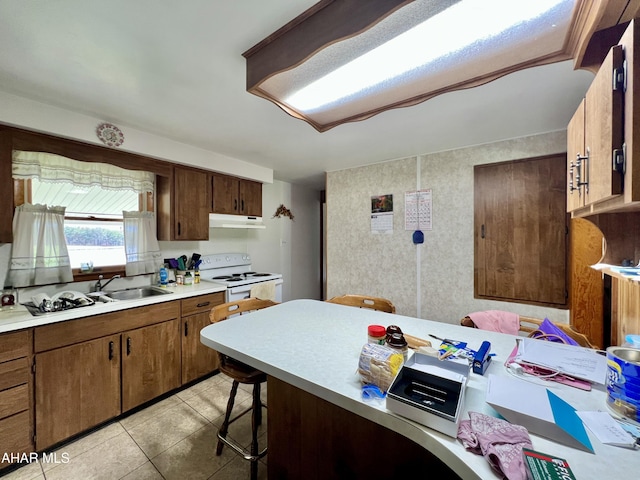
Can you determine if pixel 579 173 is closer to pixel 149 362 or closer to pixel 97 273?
pixel 149 362

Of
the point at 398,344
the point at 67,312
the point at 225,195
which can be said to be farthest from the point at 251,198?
the point at 398,344

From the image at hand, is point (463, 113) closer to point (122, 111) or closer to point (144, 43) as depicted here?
point (144, 43)

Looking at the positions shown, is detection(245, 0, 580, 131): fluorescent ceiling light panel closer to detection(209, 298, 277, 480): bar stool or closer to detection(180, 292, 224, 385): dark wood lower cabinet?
detection(209, 298, 277, 480): bar stool

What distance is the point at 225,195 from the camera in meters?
3.10

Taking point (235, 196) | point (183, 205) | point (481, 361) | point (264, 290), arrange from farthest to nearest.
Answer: point (235, 196)
point (264, 290)
point (183, 205)
point (481, 361)

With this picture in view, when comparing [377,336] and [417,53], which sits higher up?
[417,53]

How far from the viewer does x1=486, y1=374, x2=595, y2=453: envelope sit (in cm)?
61

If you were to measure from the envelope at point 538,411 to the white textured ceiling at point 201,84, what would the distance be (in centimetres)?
154

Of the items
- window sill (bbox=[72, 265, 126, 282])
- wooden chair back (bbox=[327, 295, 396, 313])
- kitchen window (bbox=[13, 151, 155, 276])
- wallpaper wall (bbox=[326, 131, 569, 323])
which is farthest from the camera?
wallpaper wall (bbox=[326, 131, 569, 323])

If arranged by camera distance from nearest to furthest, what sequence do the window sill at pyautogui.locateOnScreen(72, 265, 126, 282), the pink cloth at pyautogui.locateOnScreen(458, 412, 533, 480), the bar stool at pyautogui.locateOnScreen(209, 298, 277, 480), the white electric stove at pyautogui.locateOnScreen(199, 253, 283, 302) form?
the pink cloth at pyautogui.locateOnScreen(458, 412, 533, 480) → the bar stool at pyautogui.locateOnScreen(209, 298, 277, 480) → the window sill at pyautogui.locateOnScreen(72, 265, 126, 282) → the white electric stove at pyautogui.locateOnScreen(199, 253, 283, 302)

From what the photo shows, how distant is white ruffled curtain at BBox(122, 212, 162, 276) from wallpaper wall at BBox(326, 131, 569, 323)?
2.12 metres

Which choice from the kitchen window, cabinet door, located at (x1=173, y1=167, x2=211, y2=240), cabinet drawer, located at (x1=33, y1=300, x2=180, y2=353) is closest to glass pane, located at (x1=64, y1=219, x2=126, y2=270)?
the kitchen window

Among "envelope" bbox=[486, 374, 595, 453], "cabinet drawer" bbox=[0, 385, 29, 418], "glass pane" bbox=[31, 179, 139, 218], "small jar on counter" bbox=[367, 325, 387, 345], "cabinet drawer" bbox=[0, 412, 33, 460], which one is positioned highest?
"glass pane" bbox=[31, 179, 139, 218]
